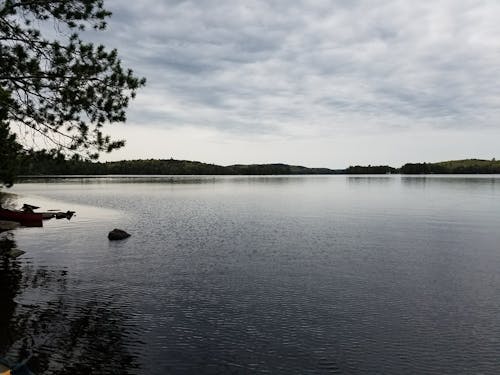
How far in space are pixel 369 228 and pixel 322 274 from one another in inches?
1042

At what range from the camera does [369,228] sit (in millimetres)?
54656

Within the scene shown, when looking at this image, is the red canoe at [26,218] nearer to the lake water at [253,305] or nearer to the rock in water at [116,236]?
the lake water at [253,305]

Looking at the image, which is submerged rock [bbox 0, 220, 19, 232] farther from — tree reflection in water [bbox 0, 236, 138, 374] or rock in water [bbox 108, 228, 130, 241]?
tree reflection in water [bbox 0, 236, 138, 374]

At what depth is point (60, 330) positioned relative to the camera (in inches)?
762

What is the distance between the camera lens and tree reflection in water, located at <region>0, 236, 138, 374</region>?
53.3 feet

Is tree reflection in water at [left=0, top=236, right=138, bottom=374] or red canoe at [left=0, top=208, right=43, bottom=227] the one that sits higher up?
red canoe at [left=0, top=208, right=43, bottom=227]

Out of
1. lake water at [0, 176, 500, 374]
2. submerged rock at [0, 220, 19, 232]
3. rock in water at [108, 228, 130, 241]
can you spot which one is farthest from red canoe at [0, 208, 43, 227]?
rock in water at [108, 228, 130, 241]

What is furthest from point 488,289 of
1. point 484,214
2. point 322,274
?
point 484,214

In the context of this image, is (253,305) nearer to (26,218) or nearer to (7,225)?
(7,225)

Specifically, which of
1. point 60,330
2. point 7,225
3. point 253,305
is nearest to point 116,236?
point 7,225

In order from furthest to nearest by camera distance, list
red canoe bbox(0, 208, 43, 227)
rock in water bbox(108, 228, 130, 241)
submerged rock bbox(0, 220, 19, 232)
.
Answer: red canoe bbox(0, 208, 43, 227) < submerged rock bbox(0, 220, 19, 232) < rock in water bbox(108, 228, 130, 241)

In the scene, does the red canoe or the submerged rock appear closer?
the submerged rock

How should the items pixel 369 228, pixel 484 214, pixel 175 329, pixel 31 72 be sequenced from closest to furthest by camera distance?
pixel 175 329 → pixel 31 72 → pixel 369 228 → pixel 484 214

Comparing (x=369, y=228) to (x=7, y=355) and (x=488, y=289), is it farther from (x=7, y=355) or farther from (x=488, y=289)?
(x=7, y=355)
